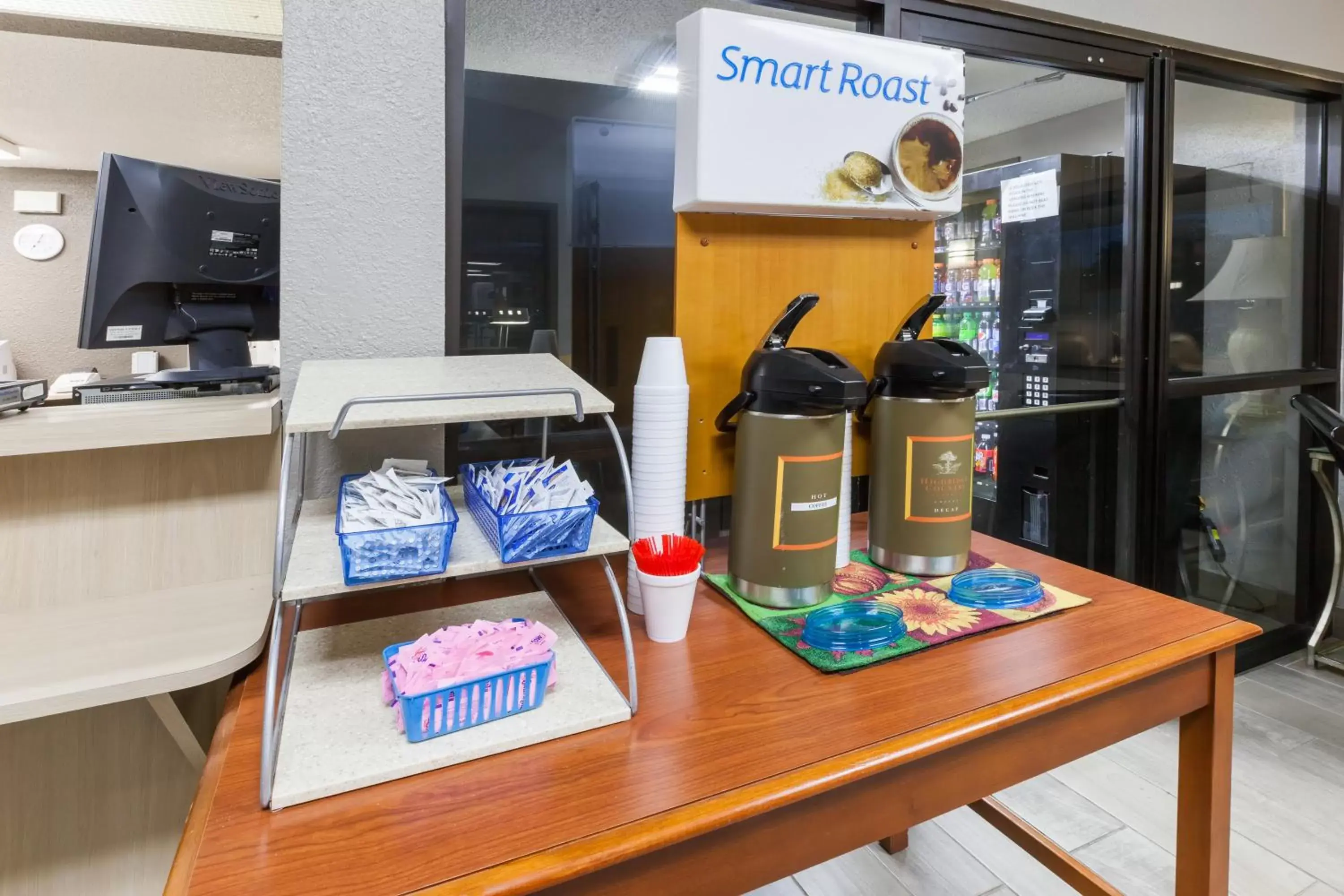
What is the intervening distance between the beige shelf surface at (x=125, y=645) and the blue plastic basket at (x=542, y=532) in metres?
0.44

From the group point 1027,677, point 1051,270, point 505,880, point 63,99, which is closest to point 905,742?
point 1027,677

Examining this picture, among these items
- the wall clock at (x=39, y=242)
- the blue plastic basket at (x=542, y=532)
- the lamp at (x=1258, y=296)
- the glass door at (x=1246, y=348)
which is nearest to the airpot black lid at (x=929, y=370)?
the blue plastic basket at (x=542, y=532)

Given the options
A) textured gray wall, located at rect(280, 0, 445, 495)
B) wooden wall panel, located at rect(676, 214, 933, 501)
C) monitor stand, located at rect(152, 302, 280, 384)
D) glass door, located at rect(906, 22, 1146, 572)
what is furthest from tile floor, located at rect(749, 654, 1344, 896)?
monitor stand, located at rect(152, 302, 280, 384)

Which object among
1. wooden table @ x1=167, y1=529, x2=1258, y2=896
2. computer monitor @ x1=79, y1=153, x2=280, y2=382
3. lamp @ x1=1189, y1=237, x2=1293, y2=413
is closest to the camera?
wooden table @ x1=167, y1=529, x2=1258, y2=896

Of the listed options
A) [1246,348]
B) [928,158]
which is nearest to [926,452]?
[928,158]

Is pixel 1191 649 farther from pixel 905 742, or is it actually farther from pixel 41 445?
pixel 41 445

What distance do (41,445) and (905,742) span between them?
4.05 ft

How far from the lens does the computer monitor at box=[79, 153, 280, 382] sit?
4.83 feet

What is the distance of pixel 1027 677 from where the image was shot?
35.6 inches

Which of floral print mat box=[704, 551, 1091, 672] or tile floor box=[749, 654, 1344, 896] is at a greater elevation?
floral print mat box=[704, 551, 1091, 672]

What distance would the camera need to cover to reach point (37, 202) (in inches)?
185

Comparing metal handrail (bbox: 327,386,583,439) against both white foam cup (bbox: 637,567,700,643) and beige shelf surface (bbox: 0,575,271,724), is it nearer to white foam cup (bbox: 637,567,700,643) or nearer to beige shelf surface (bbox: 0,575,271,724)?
white foam cup (bbox: 637,567,700,643)

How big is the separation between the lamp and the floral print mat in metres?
2.03

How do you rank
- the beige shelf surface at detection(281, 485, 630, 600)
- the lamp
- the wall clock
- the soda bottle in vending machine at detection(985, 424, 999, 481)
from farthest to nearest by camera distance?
the wall clock, the soda bottle in vending machine at detection(985, 424, 999, 481), the lamp, the beige shelf surface at detection(281, 485, 630, 600)
